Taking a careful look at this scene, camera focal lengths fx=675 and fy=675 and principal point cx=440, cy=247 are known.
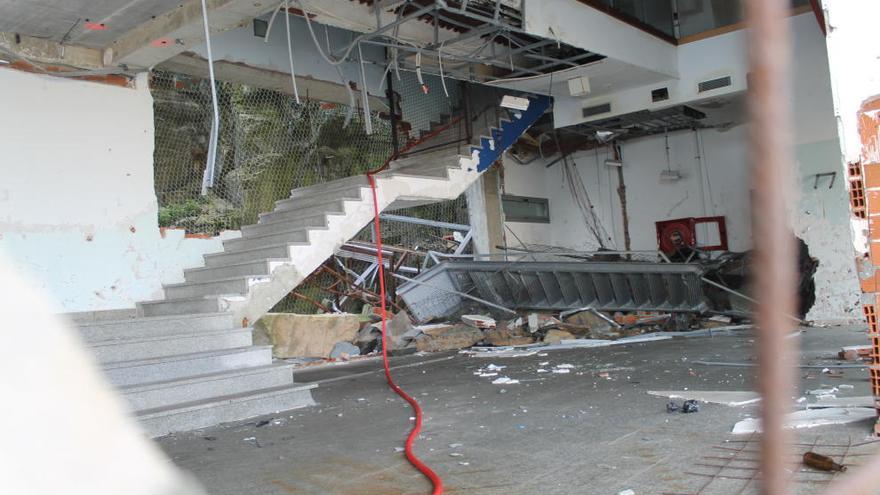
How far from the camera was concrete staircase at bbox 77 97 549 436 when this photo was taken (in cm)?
473

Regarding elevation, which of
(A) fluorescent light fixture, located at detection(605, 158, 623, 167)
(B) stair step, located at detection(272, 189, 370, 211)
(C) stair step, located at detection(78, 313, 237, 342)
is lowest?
(C) stair step, located at detection(78, 313, 237, 342)

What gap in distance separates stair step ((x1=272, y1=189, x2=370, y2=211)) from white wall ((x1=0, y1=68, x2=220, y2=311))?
1445 millimetres

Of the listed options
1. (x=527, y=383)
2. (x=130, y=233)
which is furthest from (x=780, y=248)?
(x=130, y=233)

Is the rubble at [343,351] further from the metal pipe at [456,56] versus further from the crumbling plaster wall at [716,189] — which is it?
the crumbling plaster wall at [716,189]

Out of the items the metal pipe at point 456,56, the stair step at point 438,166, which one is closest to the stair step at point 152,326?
the metal pipe at point 456,56

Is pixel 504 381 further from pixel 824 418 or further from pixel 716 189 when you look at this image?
pixel 716 189

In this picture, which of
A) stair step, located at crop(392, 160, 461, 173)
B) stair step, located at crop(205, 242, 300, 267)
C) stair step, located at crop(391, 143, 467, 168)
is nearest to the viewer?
stair step, located at crop(205, 242, 300, 267)

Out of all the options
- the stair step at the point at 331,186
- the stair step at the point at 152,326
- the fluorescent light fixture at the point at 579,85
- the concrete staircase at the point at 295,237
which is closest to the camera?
the stair step at the point at 152,326

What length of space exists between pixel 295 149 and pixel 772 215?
9.80 metres

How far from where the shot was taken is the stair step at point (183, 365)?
4754mm

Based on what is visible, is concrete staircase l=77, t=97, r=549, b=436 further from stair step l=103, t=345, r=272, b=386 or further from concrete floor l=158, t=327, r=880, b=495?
concrete floor l=158, t=327, r=880, b=495

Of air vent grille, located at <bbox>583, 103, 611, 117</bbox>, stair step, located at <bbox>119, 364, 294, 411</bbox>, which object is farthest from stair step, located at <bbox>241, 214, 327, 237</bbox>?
air vent grille, located at <bbox>583, 103, 611, 117</bbox>

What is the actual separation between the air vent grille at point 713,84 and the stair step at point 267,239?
5175 millimetres

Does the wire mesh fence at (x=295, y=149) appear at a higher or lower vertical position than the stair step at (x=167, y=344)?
higher
